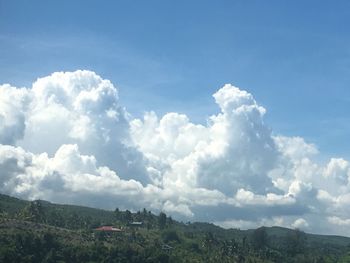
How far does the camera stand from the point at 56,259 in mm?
188625

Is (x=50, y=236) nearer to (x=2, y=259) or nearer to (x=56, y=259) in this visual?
(x=56, y=259)

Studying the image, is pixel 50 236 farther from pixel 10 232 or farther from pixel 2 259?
pixel 2 259

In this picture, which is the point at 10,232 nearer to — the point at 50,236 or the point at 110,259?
the point at 50,236

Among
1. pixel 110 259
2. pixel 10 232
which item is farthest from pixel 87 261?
pixel 10 232

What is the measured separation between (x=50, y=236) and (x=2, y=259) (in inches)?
1243

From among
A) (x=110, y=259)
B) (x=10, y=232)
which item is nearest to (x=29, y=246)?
(x=10, y=232)

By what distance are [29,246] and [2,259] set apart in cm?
2023

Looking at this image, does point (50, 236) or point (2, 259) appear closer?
point (2, 259)

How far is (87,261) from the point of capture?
190 metres

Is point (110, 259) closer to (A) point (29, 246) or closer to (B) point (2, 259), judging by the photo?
(A) point (29, 246)

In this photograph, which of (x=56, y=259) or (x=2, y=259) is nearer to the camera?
(x=2, y=259)

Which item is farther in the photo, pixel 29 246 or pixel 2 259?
pixel 29 246

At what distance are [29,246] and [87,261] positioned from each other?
830 inches

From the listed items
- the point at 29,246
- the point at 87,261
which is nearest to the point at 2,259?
the point at 29,246
